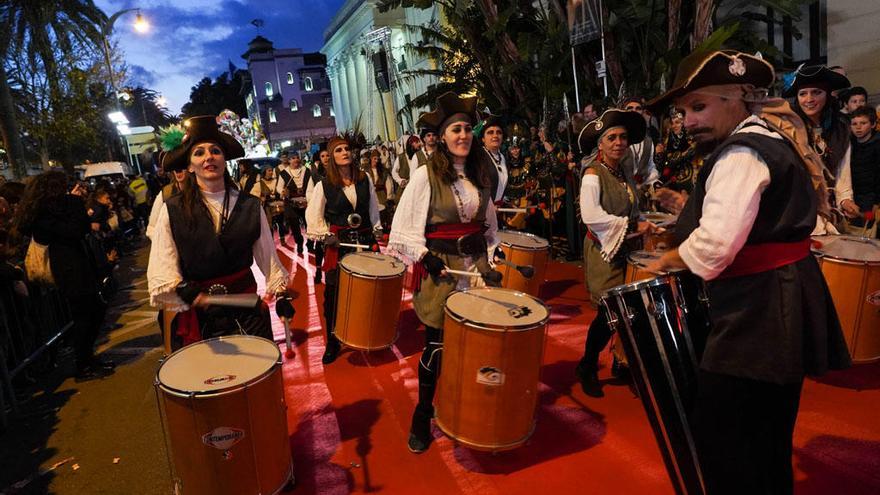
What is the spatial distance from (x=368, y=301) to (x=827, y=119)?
4.64 metres

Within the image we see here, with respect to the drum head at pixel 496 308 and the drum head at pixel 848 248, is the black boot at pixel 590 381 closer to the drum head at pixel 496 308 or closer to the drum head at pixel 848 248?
the drum head at pixel 496 308

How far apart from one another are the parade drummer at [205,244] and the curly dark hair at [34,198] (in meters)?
2.85

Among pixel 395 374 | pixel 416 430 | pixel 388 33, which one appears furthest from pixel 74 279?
pixel 388 33

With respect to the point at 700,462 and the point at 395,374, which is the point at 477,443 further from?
the point at 395,374

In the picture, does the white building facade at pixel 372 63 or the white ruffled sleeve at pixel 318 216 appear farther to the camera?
the white building facade at pixel 372 63

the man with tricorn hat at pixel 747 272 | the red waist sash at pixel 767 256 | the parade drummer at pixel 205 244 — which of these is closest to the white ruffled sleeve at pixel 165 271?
the parade drummer at pixel 205 244

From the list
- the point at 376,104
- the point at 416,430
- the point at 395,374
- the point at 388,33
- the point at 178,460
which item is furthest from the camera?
the point at 376,104

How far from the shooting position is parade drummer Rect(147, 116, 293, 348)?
3.01 m

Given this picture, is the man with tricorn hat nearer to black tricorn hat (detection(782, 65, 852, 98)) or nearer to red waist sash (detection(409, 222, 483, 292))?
red waist sash (detection(409, 222, 483, 292))

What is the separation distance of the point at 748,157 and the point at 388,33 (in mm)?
38724

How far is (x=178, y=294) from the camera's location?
9.77 ft

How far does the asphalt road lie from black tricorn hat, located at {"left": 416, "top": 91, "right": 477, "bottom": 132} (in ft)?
8.28

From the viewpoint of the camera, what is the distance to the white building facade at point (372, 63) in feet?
106

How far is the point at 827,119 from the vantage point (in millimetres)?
4754
